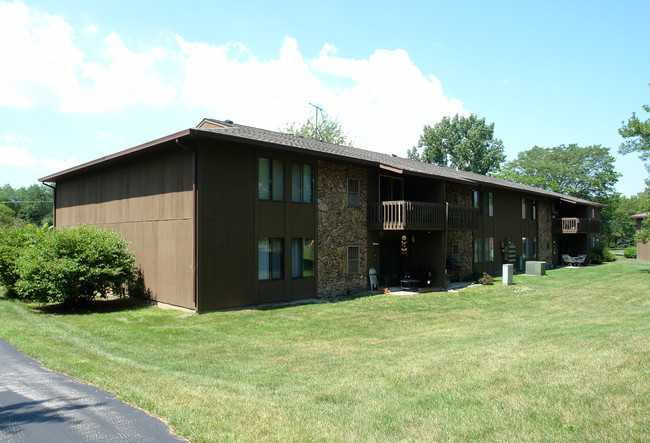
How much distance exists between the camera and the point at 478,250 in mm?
24547

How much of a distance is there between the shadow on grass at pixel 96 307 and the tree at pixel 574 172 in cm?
5033

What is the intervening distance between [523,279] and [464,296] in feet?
25.3

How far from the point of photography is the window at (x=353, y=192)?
17.7 meters

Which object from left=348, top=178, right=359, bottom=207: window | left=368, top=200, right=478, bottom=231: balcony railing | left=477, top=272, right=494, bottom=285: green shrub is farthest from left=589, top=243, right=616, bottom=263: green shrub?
left=348, top=178, right=359, bottom=207: window

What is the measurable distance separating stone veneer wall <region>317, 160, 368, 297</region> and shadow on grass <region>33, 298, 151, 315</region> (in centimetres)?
622

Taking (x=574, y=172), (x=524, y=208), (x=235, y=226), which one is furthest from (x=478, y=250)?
(x=574, y=172)

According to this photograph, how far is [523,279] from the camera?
23.4 metres

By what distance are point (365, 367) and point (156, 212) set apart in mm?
10023

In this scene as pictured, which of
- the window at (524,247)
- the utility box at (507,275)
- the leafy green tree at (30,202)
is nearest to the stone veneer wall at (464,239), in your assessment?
the utility box at (507,275)

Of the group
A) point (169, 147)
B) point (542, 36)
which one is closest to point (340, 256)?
point (169, 147)

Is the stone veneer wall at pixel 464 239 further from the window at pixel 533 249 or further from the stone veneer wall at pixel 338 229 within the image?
the window at pixel 533 249

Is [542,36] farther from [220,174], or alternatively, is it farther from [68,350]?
[68,350]

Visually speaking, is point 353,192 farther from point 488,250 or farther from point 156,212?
point 488,250

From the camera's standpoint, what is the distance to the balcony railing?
57.0 feet
